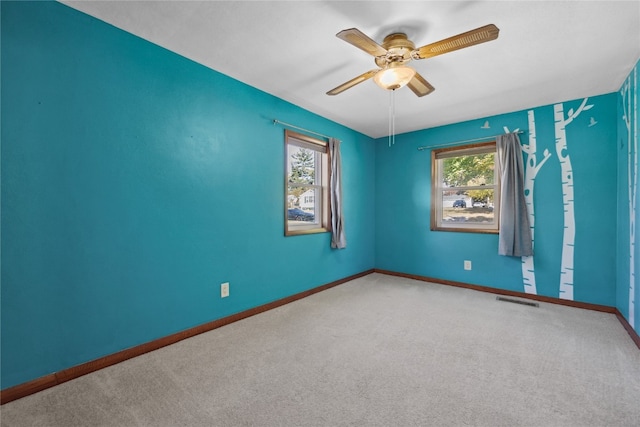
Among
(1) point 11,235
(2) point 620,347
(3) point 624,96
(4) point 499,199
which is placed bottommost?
(2) point 620,347

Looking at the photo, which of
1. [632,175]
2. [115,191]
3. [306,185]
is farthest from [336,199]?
[632,175]

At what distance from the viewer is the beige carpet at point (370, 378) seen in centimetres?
146

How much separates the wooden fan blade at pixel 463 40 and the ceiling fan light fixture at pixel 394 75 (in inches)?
5.2

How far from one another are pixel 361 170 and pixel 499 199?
199 centimetres

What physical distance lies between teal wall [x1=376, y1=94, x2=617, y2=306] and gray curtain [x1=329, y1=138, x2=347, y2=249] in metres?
1.32

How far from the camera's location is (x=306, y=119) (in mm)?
3502

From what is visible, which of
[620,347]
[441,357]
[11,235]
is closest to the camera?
[11,235]

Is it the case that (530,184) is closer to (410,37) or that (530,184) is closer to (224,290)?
(410,37)

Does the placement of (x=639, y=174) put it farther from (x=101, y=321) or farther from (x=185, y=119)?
(x=101, y=321)

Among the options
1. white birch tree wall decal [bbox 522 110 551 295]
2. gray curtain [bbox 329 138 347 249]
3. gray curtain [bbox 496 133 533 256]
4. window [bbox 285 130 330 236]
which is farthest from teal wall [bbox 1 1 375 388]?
white birch tree wall decal [bbox 522 110 551 295]

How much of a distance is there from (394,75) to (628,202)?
8.40 ft

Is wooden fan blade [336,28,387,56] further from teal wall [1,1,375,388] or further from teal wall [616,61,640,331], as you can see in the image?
teal wall [616,61,640,331]

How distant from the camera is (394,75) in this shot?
205 centimetres

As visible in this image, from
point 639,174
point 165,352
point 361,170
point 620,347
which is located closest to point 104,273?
point 165,352
